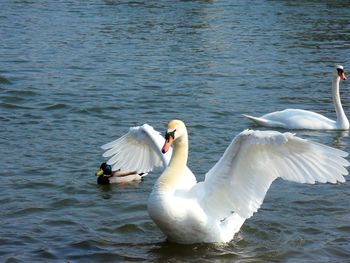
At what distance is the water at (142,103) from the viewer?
28.9ft

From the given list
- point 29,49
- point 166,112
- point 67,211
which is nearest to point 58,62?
point 29,49

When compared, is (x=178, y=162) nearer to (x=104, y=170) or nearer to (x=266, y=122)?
(x=104, y=170)

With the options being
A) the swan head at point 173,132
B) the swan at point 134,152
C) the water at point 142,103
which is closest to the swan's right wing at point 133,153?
the swan at point 134,152

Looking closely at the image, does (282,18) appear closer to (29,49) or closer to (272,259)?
(29,49)

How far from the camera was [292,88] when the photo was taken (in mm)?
17406

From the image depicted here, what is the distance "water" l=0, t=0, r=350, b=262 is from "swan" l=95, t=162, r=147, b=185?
4.1 inches

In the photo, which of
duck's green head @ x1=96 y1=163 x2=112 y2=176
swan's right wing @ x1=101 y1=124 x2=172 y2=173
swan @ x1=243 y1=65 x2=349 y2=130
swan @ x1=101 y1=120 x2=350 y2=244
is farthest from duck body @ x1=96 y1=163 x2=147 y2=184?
swan @ x1=243 y1=65 x2=349 y2=130

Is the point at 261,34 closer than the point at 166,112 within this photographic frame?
No

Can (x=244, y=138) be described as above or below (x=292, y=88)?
above

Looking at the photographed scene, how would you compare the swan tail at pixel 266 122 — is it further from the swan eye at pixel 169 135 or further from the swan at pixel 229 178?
the swan eye at pixel 169 135

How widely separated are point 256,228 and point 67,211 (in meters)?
2.06

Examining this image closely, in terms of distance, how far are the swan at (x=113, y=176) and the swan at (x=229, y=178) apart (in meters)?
2.17

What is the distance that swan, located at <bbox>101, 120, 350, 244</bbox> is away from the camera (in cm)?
782

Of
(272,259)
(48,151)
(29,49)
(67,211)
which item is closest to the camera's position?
(272,259)
